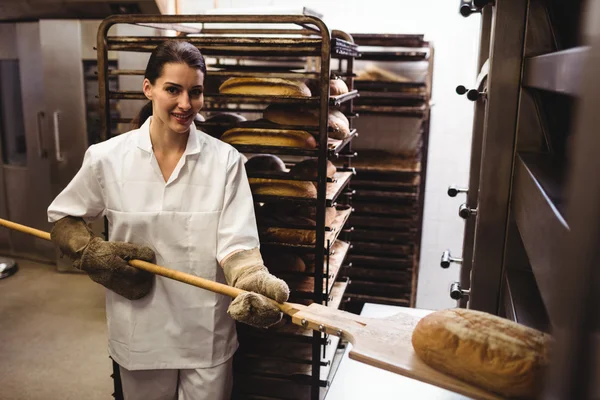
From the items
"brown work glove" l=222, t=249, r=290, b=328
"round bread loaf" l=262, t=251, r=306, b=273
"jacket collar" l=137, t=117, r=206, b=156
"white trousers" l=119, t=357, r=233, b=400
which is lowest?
"white trousers" l=119, t=357, r=233, b=400

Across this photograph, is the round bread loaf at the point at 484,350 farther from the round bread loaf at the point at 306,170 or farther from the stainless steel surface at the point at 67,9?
the stainless steel surface at the point at 67,9

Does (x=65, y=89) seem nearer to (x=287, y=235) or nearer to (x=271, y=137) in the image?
(x=271, y=137)

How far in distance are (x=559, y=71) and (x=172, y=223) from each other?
60.4 inches

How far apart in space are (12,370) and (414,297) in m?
2.73

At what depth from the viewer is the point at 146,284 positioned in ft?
6.86

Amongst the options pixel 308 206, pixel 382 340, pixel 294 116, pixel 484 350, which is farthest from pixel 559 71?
pixel 308 206

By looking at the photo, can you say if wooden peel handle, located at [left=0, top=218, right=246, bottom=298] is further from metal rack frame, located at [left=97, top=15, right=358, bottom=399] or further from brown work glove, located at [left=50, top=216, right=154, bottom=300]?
metal rack frame, located at [left=97, top=15, right=358, bottom=399]

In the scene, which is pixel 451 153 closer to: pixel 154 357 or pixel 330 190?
pixel 330 190

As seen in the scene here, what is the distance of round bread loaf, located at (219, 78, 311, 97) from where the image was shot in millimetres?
2260

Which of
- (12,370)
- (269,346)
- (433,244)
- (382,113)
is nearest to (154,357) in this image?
(269,346)

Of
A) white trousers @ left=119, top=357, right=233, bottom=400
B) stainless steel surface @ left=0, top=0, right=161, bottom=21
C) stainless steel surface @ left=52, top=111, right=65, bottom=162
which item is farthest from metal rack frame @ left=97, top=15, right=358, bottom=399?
stainless steel surface @ left=52, top=111, right=65, bottom=162

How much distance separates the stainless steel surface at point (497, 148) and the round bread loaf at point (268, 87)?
1.00m

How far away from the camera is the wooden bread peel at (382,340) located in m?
1.10

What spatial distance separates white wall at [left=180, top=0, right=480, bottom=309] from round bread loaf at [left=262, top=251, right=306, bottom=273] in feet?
6.08
